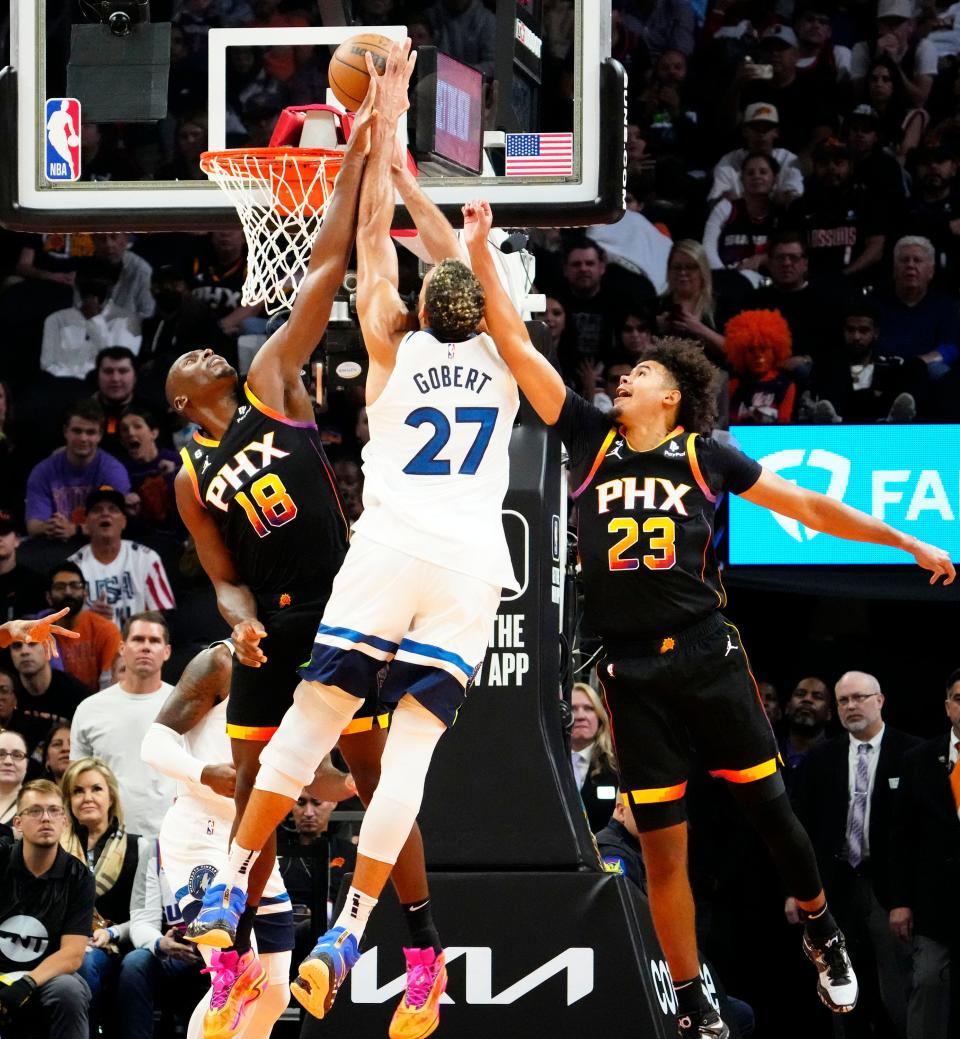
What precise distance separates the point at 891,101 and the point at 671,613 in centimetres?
925

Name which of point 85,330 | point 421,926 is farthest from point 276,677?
point 85,330

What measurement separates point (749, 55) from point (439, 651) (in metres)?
10.2

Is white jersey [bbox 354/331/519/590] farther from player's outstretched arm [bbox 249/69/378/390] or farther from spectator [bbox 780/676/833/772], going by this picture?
spectator [bbox 780/676/833/772]

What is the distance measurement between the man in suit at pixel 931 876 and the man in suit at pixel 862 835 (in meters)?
0.23

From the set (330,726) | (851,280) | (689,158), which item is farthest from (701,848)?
(689,158)

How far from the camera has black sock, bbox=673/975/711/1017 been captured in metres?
7.20

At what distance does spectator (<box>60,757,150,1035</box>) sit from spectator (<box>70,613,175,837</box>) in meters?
0.35

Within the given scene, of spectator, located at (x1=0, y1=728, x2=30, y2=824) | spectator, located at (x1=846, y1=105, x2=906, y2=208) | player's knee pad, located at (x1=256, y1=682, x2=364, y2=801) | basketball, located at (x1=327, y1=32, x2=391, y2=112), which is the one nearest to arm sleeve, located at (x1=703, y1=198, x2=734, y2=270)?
spectator, located at (x1=846, y1=105, x2=906, y2=208)

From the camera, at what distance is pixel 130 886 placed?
10172 mm

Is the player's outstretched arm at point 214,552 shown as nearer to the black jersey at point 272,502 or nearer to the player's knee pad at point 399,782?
the black jersey at point 272,502

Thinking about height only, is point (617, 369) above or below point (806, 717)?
above

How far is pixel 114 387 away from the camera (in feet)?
44.0

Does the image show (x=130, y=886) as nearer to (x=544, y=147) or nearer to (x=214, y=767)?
(x=214, y=767)

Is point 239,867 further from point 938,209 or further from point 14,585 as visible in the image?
point 938,209
